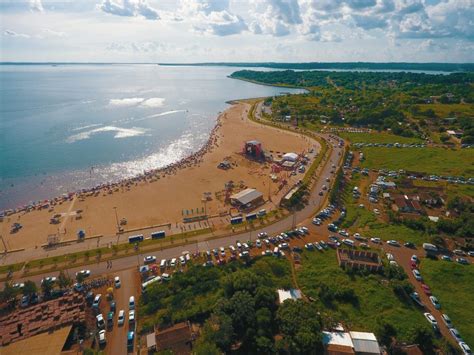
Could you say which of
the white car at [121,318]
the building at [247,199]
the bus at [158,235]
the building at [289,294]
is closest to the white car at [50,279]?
the white car at [121,318]

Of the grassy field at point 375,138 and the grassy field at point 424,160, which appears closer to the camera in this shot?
the grassy field at point 424,160

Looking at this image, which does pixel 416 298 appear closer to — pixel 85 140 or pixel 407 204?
pixel 407 204

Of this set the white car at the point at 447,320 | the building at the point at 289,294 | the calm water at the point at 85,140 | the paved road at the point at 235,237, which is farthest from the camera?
the calm water at the point at 85,140

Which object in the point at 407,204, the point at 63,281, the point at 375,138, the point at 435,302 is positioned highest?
the point at 63,281

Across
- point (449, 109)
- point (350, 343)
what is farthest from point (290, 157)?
point (449, 109)

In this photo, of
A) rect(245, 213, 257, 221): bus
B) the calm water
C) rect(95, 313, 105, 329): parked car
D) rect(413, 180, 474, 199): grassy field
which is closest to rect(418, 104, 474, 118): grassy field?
rect(413, 180, 474, 199): grassy field

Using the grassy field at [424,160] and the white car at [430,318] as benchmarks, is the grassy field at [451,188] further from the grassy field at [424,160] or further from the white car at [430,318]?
the white car at [430,318]

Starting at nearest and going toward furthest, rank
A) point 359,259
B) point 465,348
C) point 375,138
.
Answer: point 465,348, point 359,259, point 375,138
